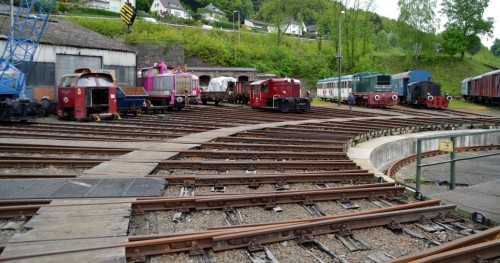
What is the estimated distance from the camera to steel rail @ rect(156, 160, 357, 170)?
9.66 meters

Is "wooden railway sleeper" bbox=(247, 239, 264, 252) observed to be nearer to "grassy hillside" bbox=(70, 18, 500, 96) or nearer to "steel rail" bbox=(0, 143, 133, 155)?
"steel rail" bbox=(0, 143, 133, 155)

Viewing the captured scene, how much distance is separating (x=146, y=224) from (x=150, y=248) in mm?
1136

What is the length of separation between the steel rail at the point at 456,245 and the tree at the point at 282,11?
6126cm

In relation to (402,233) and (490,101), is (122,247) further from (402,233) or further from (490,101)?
(490,101)

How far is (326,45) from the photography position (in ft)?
225

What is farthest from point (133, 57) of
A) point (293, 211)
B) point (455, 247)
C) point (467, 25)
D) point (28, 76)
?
point (467, 25)

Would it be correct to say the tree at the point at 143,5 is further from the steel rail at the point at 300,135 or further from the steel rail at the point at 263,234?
the steel rail at the point at 263,234

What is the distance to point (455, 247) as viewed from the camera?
5.07 metres

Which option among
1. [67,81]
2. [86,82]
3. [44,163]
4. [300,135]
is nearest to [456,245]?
[44,163]

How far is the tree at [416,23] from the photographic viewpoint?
2493 inches

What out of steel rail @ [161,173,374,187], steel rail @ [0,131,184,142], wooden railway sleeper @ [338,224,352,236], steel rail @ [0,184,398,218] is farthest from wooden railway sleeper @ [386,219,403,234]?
steel rail @ [0,131,184,142]

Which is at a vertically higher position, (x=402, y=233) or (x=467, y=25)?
(x=467, y=25)

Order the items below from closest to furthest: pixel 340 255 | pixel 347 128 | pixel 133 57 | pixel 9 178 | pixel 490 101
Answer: pixel 340 255
pixel 9 178
pixel 347 128
pixel 133 57
pixel 490 101

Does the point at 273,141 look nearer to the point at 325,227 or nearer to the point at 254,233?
the point at 325,227
